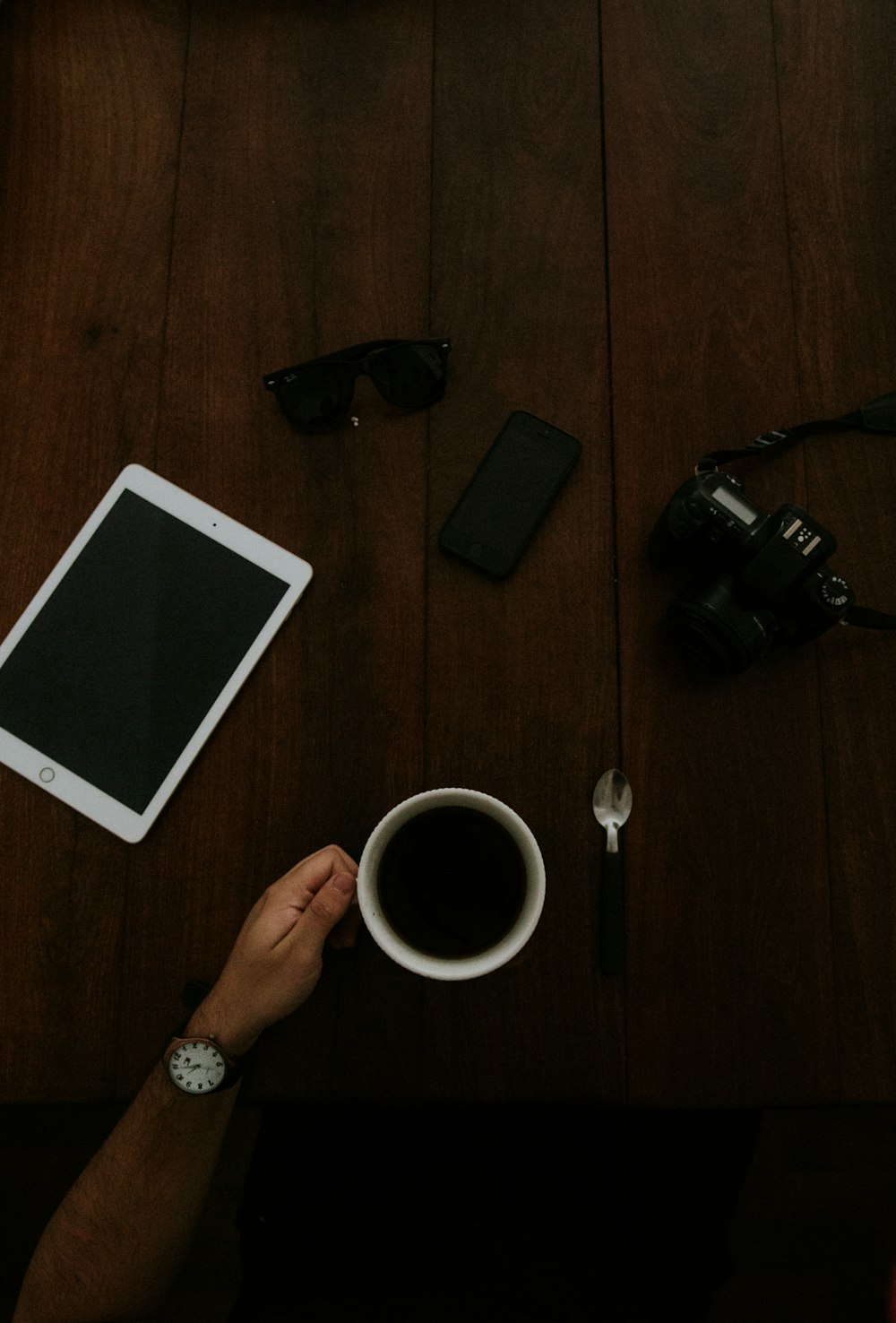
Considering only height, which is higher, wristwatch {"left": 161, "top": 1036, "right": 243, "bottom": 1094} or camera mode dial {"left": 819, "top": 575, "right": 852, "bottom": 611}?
camera mode dial {"left": 819, "top": 575, "right": 852, "bottom": 611}

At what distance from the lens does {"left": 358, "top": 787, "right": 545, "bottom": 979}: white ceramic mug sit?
0.61 meters

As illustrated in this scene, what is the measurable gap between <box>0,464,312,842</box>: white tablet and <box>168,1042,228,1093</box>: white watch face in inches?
7.7

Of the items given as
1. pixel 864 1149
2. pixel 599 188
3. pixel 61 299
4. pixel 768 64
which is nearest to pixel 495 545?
pixel 599 188

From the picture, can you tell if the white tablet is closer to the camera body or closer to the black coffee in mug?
the black coffee in mug

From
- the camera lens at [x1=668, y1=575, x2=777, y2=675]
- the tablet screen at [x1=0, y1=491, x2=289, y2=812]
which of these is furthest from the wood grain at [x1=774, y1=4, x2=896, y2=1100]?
the tablet screen at [x1=0, y1=491, x2=289, y2=812]

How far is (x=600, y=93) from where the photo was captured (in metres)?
0.91

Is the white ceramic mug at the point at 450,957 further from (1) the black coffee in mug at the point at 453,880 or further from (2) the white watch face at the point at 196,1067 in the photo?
(2) the white watch face at the point at 196,1067

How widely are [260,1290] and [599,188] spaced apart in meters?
1.18

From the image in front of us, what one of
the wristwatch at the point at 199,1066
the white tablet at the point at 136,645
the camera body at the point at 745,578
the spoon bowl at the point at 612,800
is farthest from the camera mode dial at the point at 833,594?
the wristwatch at the point at 199,1066

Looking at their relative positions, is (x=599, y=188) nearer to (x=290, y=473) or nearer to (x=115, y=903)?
(x=290, y=473)

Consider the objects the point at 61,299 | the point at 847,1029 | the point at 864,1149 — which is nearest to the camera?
the point at 847,1029

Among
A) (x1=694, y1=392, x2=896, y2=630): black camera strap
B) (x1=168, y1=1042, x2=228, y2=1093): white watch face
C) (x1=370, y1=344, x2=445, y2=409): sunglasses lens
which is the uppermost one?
(x1=370, y1=344, x2=445, y2=409): sunglasses lens

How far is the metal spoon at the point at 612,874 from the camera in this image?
0.74 meters

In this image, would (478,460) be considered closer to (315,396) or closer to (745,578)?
(315,396)
